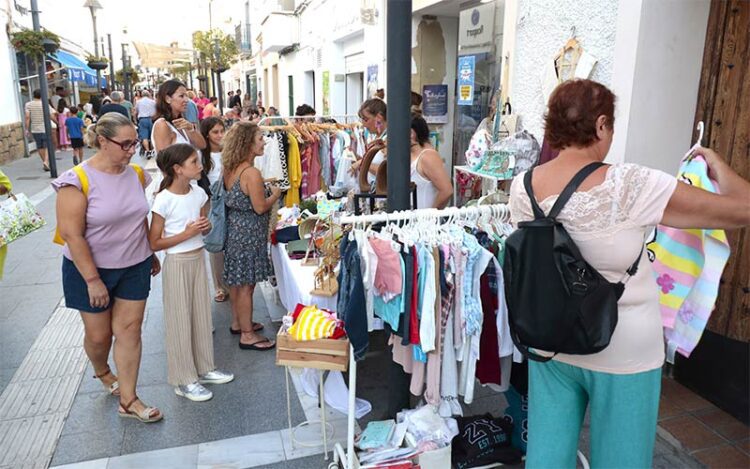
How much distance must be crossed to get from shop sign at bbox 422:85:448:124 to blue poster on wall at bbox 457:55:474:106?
2.69ft

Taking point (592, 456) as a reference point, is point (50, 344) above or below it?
below

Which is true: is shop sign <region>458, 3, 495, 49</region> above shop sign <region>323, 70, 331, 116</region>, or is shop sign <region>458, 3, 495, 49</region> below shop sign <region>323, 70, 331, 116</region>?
above

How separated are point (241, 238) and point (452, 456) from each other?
2.21 meters

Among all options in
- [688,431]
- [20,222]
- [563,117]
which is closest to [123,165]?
[20,222]

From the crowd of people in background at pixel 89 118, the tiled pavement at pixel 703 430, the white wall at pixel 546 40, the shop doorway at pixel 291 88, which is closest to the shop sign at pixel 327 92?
the crowd of people in background at pixel 89 118

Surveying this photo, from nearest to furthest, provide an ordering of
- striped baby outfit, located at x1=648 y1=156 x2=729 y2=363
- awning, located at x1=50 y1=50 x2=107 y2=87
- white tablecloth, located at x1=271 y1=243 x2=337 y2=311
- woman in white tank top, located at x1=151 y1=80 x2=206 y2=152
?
striped baby outfit, located at x1=648 y1=156 x2=729 y2=363, white tablecloth, located at x1=271 y1=243 x2=337 y2=311, woman in white tank top, located at x1=151 y1=80 x2=206 y2=152, awning, located at x1=50 y1=50 x2=107 y2=87

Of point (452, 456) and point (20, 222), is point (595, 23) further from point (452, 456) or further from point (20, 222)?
point (20, 222)

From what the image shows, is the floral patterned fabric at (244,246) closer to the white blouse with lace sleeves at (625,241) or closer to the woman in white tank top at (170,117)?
the woman in white tank top at (170,117)

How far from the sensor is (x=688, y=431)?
3.08m

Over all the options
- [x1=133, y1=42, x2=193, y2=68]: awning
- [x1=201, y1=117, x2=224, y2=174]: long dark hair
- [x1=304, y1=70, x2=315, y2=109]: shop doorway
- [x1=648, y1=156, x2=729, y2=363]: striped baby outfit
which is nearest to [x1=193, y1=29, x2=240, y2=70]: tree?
[x1=133, y1=42, x2=193, y2=68]: awning

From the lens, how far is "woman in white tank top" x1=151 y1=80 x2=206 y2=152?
175 inches

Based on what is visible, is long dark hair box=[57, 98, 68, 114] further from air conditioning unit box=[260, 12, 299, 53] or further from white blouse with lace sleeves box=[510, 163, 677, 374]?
white blouse with lace sleeves box=[510, 163, 677, 374]

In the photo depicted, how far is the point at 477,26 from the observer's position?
6.38 metres

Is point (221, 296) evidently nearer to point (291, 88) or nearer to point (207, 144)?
point (207, 144)
